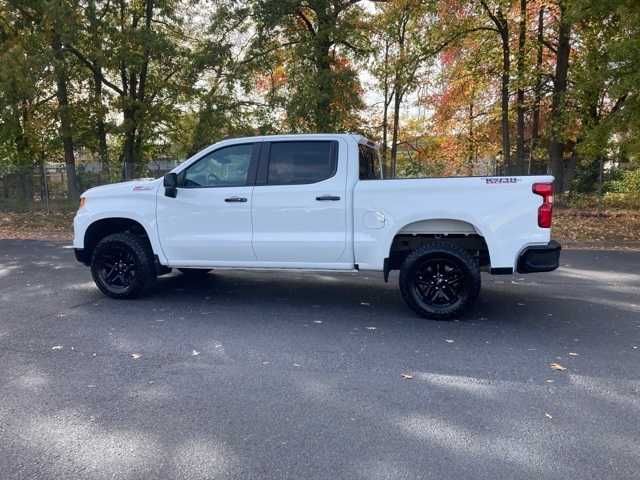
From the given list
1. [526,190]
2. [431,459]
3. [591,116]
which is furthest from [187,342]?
[591,116]

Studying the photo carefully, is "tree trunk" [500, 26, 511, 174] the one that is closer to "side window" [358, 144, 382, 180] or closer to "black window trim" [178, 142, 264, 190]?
"side window" [358, 144, 382, 180]

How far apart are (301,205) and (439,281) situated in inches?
70.2

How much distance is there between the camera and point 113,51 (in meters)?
18.1

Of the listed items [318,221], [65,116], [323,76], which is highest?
[323,76]

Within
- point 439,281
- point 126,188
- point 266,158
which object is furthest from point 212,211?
point 439,281

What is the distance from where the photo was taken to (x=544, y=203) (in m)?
5.43

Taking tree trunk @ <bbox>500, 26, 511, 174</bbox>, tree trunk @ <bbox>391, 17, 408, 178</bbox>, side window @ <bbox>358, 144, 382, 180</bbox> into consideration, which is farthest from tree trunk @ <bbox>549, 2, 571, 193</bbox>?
side window @ <bbox>358, 144, 382, 180</bbox>

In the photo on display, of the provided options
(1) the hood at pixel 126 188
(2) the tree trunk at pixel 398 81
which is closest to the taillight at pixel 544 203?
(1) the hood at pixel 126 188

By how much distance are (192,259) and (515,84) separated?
15.3 meters

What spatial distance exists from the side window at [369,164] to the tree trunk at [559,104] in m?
11.7

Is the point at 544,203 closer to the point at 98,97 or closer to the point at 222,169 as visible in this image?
the point at 222,169

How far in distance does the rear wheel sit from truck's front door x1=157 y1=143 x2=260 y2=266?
340 millimetres

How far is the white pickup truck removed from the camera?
556 centimetres

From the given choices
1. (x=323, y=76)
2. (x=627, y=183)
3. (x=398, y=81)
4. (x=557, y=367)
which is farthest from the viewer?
(x=398, y=81)
